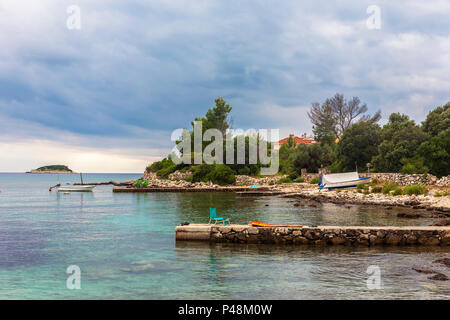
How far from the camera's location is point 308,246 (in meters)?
17.5

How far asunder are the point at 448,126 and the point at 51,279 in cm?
4967

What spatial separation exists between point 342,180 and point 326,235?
1488 inches

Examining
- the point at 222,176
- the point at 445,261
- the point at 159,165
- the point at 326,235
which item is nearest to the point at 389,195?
the point at 326,235

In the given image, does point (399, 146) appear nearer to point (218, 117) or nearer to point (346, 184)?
point (346, 184)

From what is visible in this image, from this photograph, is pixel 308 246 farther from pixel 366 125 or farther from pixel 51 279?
pixel 366 125

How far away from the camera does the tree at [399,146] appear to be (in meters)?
48.4

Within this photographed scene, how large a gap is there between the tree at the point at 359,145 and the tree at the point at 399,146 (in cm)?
382

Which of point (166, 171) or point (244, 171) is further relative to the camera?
point (166, 171)

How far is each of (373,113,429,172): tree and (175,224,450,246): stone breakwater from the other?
3227cm

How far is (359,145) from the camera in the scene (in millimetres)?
57719

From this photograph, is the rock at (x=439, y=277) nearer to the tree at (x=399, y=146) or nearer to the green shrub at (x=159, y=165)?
the tree at (x=399, y=146)

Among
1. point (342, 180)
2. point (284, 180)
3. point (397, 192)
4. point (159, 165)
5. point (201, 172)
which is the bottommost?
point (397, 192)
